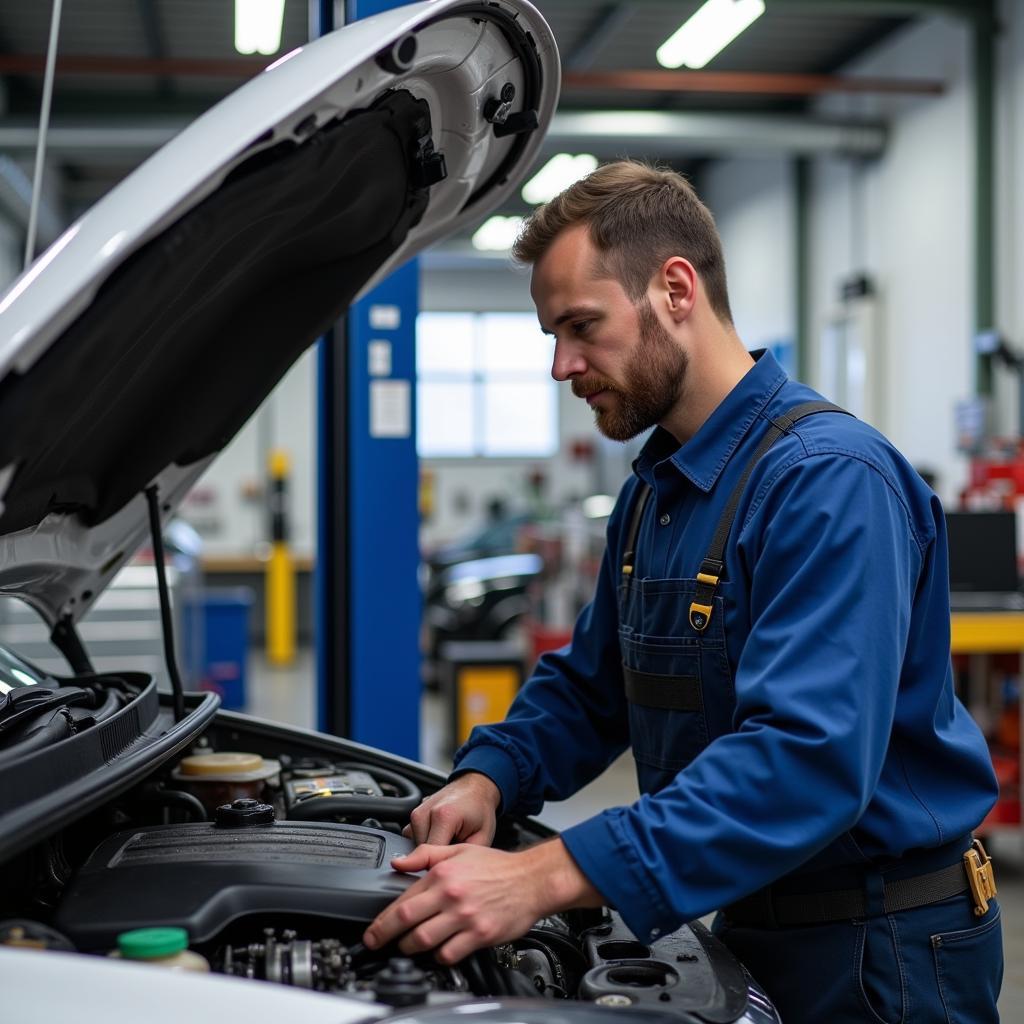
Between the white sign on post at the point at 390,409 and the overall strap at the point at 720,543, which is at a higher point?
the white sign on post at the point at 390,409

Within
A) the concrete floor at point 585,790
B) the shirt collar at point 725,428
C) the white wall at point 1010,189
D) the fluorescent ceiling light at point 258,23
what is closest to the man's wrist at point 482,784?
the shirt collar at point 725,428

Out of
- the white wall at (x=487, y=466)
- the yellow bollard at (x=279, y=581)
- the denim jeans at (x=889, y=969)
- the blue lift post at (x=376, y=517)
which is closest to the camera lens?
the denim jeans at (x=889, y=969)

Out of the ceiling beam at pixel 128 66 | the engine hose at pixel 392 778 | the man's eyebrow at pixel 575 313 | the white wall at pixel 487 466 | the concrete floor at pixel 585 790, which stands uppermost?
the ceiling beam at pixel 128 66

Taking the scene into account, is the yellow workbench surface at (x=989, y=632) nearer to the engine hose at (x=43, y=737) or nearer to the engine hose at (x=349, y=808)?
the engine hose at (x=349, y=808)

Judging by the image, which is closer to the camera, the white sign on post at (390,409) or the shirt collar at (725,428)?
the shirt collar at (725,428)

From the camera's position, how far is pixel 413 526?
387 cm

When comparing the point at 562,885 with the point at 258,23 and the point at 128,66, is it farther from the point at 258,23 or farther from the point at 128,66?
the point at 128,66

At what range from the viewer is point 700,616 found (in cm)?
140

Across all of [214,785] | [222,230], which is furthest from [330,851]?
[222,230]

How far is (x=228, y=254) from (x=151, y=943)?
2.31 ft

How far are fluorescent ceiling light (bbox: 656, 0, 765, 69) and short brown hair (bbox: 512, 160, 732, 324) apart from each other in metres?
Answer: 5.18

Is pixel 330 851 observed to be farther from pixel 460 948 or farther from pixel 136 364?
pixel 136 364

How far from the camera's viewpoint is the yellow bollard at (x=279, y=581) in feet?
35.7

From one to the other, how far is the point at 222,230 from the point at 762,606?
0.67m
